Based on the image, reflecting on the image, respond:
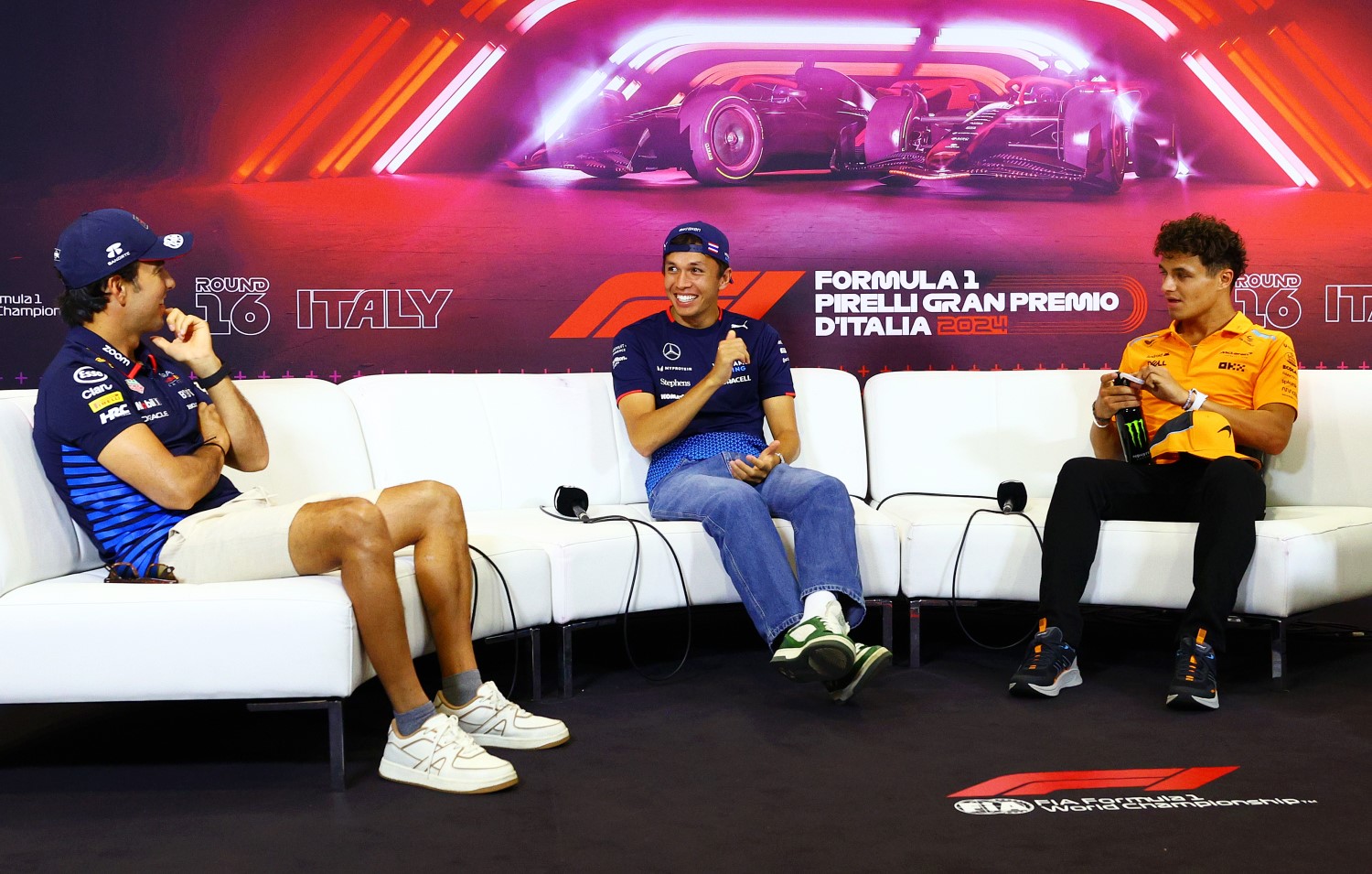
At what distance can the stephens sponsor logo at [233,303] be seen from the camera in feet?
12.9

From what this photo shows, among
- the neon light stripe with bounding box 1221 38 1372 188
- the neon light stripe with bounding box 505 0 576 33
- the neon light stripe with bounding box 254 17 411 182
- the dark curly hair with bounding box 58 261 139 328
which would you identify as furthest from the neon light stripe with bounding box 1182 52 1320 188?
the dark curly hair with bounding box 58 261 139 328

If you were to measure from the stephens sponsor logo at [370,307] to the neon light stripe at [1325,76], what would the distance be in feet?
11.0

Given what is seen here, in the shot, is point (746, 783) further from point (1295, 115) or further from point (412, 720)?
point (1295, 115)

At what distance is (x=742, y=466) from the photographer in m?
3.08

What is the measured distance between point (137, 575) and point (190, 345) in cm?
53

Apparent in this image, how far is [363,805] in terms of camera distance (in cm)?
214

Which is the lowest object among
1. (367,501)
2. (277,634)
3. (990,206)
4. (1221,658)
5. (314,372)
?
(1221,658)

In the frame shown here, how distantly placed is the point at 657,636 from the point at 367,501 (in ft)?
5.20

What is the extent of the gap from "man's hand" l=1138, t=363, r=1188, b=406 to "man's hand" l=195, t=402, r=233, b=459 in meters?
2.30

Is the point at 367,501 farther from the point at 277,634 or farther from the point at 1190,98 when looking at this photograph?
the point at 1190,98

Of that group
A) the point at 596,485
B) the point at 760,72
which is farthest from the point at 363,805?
the point at 760,72

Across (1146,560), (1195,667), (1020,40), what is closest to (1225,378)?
(1146,560)

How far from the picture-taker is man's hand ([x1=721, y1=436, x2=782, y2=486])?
3.08 metres

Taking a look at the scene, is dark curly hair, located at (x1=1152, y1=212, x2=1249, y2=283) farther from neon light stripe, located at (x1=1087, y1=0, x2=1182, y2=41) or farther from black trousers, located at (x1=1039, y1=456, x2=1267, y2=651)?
neon light stripe, located at (x1=1087, y1=0, x2=1182, y2=41)
